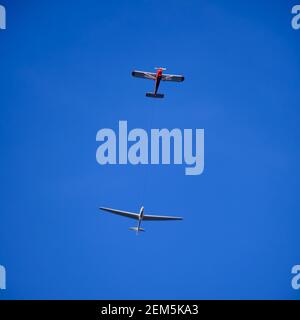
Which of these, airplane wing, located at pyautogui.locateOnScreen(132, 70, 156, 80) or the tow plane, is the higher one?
airplane wing, located at pyautogui.locateOnScreen(132, 70, 156, 80)

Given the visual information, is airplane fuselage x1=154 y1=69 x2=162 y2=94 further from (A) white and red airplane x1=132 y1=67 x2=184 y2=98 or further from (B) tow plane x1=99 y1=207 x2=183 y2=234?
(B) tow plane x1=99 y1=207 x2=183 y2=234

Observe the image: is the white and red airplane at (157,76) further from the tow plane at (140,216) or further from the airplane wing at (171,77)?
the tow plane at (140,216)

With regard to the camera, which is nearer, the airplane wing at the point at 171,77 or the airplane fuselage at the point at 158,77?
the airplane fuselage at the point at 158,77

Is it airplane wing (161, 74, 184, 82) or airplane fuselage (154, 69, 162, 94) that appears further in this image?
airplane wing (161, 74, 184, 82)

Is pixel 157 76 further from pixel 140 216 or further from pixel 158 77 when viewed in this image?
pixel 140 216

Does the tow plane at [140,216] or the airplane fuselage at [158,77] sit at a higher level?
the airplane fuselage at [158,77]

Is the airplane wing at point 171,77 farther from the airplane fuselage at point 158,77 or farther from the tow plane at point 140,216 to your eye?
the tow plane at point 140,216

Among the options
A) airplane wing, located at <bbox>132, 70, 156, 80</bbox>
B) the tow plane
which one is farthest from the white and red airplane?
the tow plane

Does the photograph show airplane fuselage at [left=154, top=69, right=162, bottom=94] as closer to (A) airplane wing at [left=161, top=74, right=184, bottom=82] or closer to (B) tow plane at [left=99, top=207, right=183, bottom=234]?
(A) airplane wing at [left=161, top=74, right=184, bottom=82]

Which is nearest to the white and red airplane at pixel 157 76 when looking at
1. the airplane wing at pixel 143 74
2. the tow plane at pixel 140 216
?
the airplane wing at pixel 143 74

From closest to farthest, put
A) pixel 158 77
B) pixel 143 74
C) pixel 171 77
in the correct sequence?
pixel 143 74, pixel 158 77, pixel 171 77

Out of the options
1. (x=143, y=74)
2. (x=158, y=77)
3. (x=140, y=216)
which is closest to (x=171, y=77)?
(x=158, y=77)

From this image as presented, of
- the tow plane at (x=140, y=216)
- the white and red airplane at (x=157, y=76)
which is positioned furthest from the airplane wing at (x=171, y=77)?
the tow plane at (x=140, y=216)
